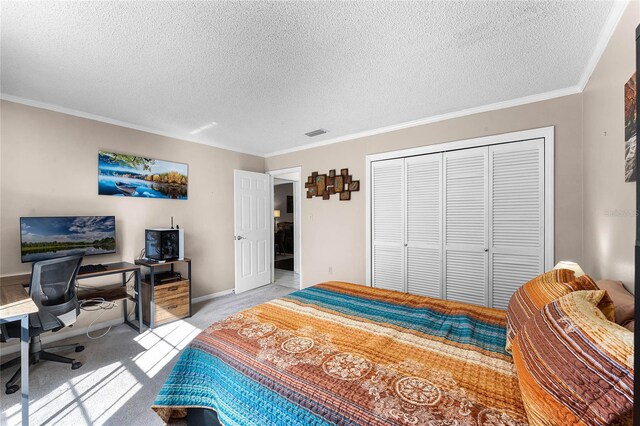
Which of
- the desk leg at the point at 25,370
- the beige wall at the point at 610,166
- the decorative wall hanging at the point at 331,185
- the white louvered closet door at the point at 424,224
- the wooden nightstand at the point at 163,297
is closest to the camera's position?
the beige wall at the point at 610,166

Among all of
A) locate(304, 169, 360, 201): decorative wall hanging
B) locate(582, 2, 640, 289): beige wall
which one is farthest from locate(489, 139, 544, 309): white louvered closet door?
locate(304, 169, 360, 201): decorative wall hanging

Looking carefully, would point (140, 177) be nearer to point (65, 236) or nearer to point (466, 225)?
point (65, 236)

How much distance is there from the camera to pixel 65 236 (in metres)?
2.82

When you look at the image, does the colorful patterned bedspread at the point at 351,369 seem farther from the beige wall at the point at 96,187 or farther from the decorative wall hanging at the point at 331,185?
the beige wall at the point at 96,187

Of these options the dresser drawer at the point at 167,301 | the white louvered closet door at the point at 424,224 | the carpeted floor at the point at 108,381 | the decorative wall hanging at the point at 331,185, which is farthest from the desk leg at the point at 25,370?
the white louvered closet door at the point at 424,224

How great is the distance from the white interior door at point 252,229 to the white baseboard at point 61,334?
68.6 inches

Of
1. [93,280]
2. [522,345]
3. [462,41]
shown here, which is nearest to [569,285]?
[522,345]

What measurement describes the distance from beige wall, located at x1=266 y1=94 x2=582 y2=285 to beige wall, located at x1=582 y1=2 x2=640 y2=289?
16cm

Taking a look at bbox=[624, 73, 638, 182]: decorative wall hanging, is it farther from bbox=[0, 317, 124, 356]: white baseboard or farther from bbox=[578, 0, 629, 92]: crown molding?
bbox=[0, 317, 124, 356]: white baseboard

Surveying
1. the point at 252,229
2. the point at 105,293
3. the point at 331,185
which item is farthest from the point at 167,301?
the point at 331,185

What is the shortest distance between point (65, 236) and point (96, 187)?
2.12ft

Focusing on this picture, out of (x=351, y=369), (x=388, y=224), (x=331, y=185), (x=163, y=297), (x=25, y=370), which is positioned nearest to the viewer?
(x=351, y=369)

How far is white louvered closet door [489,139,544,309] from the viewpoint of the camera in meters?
2.73

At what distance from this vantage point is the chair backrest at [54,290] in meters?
2.07
